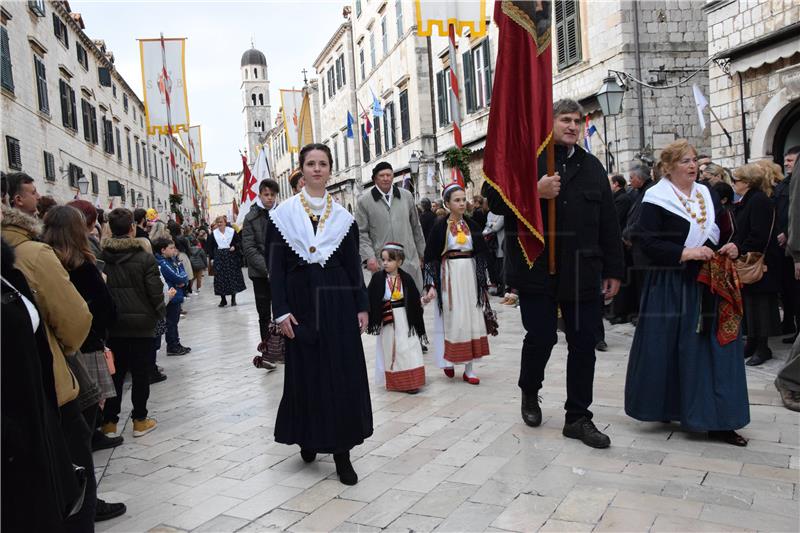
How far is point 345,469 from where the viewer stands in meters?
3.92

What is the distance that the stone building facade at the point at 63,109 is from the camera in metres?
18.4

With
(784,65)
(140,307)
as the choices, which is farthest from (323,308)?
(784,65)

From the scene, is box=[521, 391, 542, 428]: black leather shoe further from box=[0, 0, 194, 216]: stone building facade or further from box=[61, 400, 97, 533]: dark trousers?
box=[0, 0, 194, 216]: stone building facade

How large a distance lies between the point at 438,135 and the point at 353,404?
22361 mm

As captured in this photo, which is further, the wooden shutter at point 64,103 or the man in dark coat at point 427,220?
the wooden shutter at point 64,103

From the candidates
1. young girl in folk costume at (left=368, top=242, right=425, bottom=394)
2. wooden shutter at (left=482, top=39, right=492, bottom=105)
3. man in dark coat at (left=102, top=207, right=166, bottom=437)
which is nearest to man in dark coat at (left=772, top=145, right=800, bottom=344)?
young girl in folk costume at (left=368, top=242, right=425, bottom=394)

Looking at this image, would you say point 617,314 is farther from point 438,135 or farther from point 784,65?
point 438,135

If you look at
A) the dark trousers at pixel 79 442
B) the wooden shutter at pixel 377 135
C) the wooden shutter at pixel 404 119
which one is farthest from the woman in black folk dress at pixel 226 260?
the wooden shutter at pixel 377 135

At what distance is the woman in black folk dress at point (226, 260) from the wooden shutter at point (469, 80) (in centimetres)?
1009

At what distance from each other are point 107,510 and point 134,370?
6.14ft

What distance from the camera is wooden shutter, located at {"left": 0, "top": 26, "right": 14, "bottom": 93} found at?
56.7 feet

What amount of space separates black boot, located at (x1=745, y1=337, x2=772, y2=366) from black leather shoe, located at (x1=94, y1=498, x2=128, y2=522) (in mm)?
5501

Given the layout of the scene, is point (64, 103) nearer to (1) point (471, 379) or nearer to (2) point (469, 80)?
(2) point (469, 80)

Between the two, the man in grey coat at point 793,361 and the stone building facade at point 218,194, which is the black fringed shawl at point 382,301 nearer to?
the man in grey coat at point 793,361
